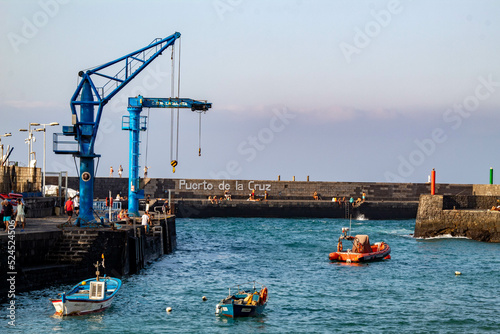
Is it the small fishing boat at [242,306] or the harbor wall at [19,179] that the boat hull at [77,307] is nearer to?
the small fishing boat at [242,306]

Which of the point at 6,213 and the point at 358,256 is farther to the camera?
the point at 358,256

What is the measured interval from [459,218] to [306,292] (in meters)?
25.1

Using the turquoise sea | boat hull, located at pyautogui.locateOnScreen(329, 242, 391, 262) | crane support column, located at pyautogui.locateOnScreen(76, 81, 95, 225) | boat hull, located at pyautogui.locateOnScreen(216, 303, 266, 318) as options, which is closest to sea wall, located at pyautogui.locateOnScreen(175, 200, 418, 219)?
the turquoise sea

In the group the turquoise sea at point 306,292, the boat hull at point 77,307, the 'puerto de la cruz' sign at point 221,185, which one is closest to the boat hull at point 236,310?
the turquoise sea at point 306,292

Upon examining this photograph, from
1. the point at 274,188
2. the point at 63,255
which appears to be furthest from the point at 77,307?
the point at 274,188

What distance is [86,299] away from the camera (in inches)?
983

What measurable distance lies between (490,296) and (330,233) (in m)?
32.7

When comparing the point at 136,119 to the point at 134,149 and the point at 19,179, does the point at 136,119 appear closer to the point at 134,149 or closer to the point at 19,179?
the point at 134,149

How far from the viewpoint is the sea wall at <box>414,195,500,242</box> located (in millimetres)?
51719

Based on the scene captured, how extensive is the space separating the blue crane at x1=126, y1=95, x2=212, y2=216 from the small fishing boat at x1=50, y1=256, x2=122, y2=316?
1961 centimetres

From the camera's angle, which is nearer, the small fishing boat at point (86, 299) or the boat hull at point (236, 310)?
the small fishing boat at point (86, 299)

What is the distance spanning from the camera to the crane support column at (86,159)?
3556 centimetres

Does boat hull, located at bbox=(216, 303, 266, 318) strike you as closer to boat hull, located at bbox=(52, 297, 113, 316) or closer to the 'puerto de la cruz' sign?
boat hull, located at bbox=(52, 297, 113, 316)

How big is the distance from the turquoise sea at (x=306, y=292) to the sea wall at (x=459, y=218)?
96 centimetres
